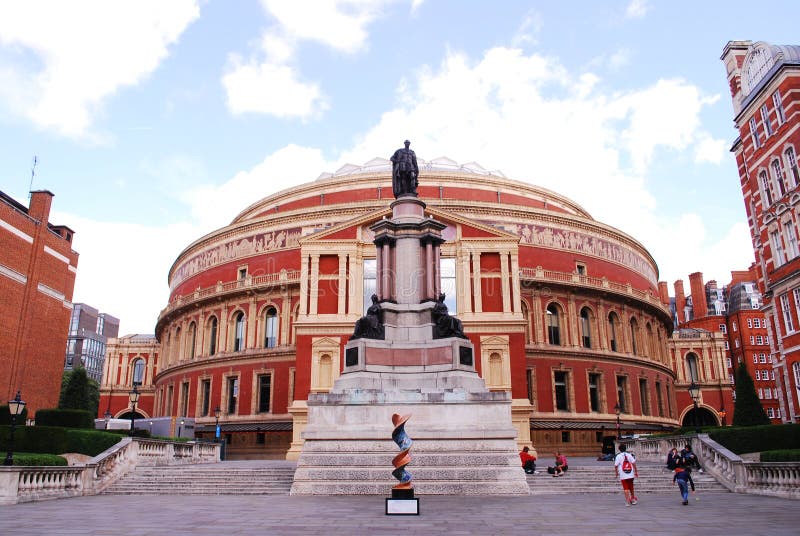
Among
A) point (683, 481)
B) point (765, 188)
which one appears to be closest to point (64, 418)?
point (683, 481)

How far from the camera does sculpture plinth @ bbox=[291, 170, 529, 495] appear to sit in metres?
17.2

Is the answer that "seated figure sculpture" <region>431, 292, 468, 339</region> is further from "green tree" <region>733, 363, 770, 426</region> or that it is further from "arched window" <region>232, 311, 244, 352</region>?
"arched window" <region>232, 311, 244, 352</region>

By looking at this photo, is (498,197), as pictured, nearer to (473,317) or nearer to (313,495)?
(473,317)

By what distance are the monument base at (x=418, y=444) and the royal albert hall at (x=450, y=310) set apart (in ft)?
57.0

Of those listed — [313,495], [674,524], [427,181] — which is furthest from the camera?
[427,181]

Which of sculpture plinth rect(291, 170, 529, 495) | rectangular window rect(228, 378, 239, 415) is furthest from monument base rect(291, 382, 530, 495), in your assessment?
rectangular window rect(228, 378, 239, 415)

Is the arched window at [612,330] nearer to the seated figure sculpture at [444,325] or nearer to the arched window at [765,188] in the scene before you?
the arched window at [765,188]

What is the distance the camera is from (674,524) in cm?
1118

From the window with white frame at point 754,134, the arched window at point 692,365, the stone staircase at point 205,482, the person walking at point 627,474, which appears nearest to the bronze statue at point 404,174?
the stone staircase at point 205,482

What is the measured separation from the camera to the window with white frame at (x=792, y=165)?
31953mm

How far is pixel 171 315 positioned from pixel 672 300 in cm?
7981

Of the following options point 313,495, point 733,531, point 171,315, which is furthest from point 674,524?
point 171,315

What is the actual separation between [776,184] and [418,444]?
27.0 meters

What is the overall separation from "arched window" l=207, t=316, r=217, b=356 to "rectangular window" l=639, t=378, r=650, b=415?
34.0m
